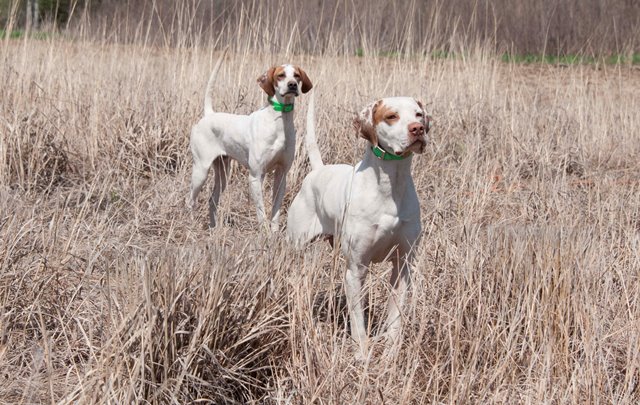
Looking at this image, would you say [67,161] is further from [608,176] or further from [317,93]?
[608,176]

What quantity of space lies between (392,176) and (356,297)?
43cm

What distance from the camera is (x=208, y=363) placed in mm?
2738

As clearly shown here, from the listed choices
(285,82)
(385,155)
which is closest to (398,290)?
(385,155)

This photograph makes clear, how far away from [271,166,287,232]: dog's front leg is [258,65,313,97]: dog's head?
1.44ft

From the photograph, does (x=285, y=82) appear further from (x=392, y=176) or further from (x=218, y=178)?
(x=392, y=176)

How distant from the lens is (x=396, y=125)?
304 centimetres

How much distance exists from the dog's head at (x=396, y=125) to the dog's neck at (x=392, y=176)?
5 cm

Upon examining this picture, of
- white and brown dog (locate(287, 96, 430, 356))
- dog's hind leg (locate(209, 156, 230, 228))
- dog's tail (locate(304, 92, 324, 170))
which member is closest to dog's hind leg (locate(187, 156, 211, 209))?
dog's hind leg (locate(209, 156, 230, 228))

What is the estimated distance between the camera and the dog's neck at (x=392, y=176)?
315 cm

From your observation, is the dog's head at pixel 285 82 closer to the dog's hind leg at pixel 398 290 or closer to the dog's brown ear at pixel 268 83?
the dog's brown ear at pixel 268 83

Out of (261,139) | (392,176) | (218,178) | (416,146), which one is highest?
(416,146)

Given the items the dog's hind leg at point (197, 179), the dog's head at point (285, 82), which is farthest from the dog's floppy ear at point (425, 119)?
the dog's hind leg at point (197, 179)

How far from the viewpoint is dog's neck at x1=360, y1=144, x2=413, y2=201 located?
3146mm

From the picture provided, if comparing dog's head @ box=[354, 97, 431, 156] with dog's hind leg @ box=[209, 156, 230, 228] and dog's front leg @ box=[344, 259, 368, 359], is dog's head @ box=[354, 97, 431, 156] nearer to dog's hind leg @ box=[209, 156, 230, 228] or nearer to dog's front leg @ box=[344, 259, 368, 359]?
dog's front leg @ box=[344, 259, 368, 359]
